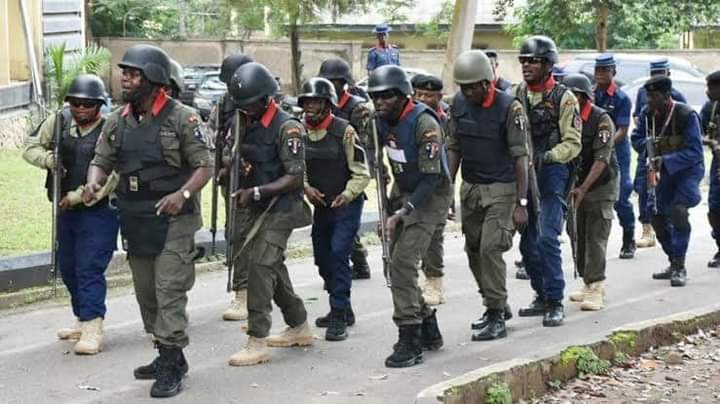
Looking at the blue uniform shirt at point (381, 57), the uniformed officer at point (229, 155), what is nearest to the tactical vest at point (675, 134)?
the uniformed officer at point (229, 155)

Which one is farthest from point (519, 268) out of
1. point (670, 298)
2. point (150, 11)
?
point (150, 11)

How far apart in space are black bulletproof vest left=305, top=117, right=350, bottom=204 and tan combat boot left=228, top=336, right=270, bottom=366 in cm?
130

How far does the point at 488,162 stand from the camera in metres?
8.52

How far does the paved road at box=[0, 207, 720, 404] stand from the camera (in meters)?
7.46

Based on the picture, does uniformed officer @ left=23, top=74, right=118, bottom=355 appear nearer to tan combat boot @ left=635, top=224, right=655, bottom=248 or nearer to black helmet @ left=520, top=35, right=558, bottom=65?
black helmet @ left=520, top=35, right=558, bottom=65

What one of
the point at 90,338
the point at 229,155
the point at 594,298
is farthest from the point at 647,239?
the point at 90,338

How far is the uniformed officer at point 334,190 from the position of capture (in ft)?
29.1

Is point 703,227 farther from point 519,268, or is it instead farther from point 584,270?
point 584,270

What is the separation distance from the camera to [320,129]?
8.95 meters

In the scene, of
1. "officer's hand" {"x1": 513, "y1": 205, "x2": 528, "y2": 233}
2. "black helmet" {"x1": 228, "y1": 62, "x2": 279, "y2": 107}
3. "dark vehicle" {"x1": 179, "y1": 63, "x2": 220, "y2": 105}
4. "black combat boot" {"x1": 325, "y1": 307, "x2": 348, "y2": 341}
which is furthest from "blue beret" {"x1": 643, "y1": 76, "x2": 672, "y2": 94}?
"dark vehicle" {"x1": 179, "y1": 63, "x2": 220, "y2": 105}

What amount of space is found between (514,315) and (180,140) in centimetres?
348

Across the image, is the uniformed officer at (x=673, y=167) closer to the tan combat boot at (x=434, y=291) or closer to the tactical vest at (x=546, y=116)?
the tactical vest at (x=546, y=116)

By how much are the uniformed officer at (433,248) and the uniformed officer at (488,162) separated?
1.01 metres

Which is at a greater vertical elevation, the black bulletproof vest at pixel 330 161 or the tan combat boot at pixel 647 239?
the black bulletproof vest at pixel 330 161
